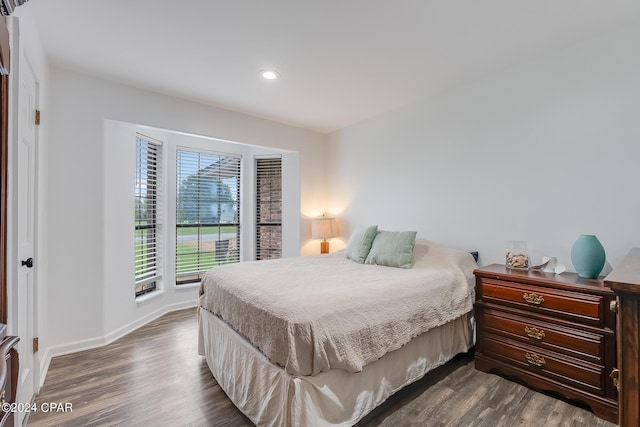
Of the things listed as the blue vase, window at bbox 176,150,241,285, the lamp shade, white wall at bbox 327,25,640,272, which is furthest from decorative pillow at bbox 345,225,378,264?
window at bbox 176,150,241,285

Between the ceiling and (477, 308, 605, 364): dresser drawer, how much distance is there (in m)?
2.09

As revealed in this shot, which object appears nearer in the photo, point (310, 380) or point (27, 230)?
point (310, 380)

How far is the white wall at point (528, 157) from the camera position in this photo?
2098 millimetres

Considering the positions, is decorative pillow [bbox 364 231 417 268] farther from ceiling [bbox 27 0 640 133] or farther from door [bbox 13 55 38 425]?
door [bbox 13 55 38 425]

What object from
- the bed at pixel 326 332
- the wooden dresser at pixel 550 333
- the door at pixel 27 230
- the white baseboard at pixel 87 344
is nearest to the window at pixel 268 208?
the white baseboard at pixel 87 344

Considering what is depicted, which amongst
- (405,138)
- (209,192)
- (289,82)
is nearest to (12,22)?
(289,82)

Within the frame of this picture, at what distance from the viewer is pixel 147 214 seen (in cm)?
372

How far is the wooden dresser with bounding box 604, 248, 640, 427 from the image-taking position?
2.51 ft

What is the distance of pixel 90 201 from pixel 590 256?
13.4 ft

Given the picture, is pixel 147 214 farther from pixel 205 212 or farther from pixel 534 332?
pixel 534 332

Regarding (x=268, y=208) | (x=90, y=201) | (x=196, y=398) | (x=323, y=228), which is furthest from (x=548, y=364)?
(x=90, y=201)

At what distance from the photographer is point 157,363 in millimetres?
2490

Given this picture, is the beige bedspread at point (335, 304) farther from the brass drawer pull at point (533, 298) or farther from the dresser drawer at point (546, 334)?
the brass drawer pull at point (533, 298)

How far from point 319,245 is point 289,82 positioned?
8.23 ft
